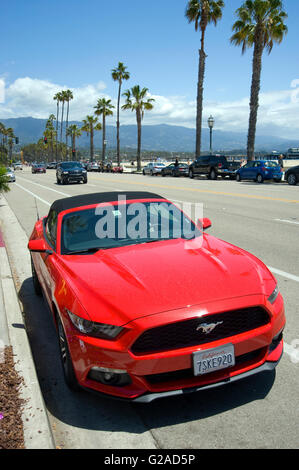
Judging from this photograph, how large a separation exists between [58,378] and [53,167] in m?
90.5

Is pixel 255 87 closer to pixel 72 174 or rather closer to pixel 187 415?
pixel 72 174

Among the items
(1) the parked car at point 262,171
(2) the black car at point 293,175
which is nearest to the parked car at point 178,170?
(1) the parked car at point 262,171

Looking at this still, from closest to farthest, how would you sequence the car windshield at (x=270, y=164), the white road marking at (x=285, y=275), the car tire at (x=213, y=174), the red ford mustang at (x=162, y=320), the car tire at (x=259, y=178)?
the red ford mustang at (x=162, y=320) < the white road marking at (x=285, y=275) < the car windshield at (x=270, y=164) < the car tire at (x=259, y=178) < the car tire at (x=213, y=174)

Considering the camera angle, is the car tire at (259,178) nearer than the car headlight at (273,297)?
No

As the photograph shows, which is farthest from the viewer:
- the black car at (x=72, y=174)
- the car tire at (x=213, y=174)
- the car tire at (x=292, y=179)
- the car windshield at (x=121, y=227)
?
the car tire at (x=213, y=174)

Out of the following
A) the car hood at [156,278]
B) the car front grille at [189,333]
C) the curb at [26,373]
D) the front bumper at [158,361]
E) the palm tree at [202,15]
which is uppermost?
the palm tree at [202,15]

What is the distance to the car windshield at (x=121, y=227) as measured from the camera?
419 centimetres

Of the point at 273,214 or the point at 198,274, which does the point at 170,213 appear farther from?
the point at 273,214

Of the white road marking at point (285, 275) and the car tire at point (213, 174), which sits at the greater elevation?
the car tire at point (213, 174)

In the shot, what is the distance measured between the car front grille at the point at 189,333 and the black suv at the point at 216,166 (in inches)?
1160

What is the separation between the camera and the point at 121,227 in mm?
4430

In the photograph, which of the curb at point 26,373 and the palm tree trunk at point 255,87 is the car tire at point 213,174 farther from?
the curb at point 26,373

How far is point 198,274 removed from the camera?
10.7 ft
